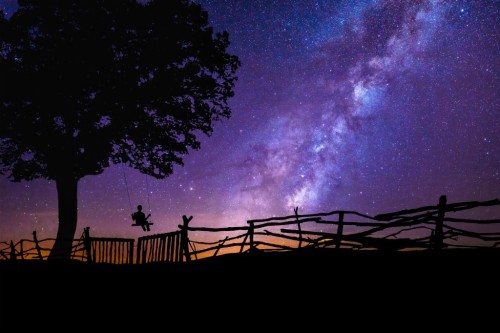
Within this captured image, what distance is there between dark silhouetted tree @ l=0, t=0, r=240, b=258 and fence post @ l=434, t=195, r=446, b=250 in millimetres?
15147

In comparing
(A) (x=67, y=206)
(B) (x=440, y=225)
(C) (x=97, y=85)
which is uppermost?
(C) (x=97, y=85)

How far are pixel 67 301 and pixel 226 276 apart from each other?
346 cm

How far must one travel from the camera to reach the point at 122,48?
20188 mm

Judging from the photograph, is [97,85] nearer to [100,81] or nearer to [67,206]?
[100,81]

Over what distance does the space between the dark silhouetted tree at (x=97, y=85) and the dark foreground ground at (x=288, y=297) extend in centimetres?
1152

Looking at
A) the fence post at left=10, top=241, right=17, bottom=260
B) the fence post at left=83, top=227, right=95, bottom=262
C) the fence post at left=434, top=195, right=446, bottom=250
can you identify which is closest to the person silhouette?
the fence post at left=83, top=227, right=95, bottom=262

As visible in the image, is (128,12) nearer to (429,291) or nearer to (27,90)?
(27,90)

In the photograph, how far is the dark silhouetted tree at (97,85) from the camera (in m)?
19.4

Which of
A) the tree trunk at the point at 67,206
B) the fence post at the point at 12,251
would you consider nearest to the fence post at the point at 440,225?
the tree trunk at the point at 67,206

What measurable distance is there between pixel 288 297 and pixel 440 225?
3074mm

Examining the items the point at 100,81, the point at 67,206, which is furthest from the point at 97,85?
the point at 67,206

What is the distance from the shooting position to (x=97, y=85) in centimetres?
1983

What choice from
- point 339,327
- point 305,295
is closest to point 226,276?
point 305,295

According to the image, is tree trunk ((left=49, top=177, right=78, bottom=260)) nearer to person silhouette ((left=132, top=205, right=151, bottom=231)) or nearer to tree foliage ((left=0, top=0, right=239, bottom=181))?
tree foliage ((left=0, top=0, right=239, bottom=181))
